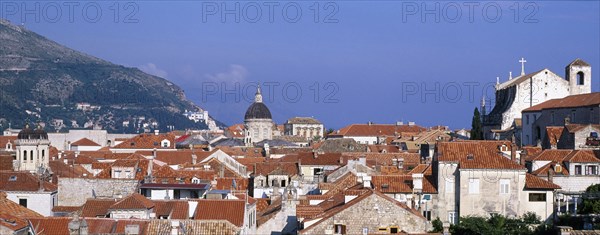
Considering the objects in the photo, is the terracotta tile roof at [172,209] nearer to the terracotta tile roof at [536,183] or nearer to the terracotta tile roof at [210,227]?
the terracotta tile roof at [210,227]

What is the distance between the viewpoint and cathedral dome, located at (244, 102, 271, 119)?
189 m

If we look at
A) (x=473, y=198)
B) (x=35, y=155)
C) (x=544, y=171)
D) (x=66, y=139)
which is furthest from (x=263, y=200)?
(x=66, y=139)

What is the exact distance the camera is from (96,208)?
52344 millimetres

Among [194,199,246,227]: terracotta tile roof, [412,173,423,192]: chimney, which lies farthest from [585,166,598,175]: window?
[194,199,246,227]: terracotta tile roof

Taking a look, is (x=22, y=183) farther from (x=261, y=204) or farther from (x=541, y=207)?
(x=541, y=207)

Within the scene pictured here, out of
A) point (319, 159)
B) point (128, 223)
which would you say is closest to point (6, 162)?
point (319, 159)

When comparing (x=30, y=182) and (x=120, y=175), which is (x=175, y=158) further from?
(x=30, y=182)

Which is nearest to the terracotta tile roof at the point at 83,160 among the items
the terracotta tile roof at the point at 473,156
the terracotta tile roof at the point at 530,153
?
the terracotta tile roof at the point at 530,153

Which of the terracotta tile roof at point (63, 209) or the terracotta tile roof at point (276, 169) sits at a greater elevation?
the terracotta tile roof at point (276, 169)

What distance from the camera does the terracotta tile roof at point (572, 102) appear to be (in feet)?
305

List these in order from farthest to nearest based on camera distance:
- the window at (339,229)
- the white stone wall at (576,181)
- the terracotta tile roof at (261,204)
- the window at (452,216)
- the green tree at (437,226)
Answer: the white stone wall at (576,181), the terracotta tile roof at (261,204), the window at (452,216), the green tree at (437,226), the window at (339,229)

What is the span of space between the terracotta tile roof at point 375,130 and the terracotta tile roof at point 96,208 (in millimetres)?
121945

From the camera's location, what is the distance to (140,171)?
3012 inches

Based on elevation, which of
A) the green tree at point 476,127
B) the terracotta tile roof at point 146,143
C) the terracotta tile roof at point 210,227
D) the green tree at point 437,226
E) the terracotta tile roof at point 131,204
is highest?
the green tree at point 476,127
